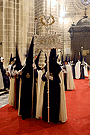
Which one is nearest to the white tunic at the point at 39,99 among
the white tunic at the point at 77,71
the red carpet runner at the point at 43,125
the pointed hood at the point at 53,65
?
the red carpet runner at the point at 43,125

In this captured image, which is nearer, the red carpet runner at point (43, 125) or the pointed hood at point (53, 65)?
the red carpet runner at point (43, 125)

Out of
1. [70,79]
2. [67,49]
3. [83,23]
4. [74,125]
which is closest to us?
[74,125]

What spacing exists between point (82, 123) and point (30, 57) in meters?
2.23

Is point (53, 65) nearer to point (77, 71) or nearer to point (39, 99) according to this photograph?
point (39, 99)

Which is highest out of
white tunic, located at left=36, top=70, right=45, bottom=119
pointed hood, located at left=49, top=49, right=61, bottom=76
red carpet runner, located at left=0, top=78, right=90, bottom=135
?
pointed hood, located at left=49, top=49, right=61, bottom=76

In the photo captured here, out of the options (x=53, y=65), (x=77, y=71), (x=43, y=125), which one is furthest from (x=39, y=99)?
(x=77, y=71)

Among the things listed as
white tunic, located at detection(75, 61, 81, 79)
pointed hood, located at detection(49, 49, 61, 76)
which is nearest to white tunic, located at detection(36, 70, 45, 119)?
pointed hood, located at detection(49, 49, 61, 76)

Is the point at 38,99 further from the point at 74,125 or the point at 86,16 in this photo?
the point at 86,16

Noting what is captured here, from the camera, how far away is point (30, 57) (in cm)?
400

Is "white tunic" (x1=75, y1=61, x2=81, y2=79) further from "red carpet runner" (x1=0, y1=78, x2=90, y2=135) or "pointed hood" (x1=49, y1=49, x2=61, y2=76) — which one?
"pointed hood" (x1=49, y1=49, x2=61, y2=76)

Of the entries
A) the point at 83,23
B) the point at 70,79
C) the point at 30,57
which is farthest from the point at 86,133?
the point at 83,23

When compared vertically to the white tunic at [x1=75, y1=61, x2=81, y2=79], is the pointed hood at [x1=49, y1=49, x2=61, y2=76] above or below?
above

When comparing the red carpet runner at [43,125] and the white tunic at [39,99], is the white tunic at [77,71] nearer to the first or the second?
the red carpet runner at [43,125]

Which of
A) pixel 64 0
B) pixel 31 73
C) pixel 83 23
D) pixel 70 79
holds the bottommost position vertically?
pixel 70 79
